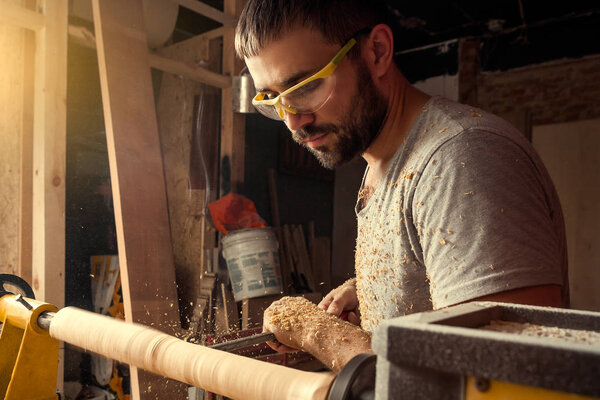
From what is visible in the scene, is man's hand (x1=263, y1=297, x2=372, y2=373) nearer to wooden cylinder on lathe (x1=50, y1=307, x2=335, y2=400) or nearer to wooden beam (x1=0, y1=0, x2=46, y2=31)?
wooden cylinder on lathe (x1=50, y1=307, x2=335, y2=400)

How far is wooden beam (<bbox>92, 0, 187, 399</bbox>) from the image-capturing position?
2.13 meters

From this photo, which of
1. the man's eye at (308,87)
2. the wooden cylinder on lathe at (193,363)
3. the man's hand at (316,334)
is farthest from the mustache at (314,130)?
the wooden cylinder on lathe at (193,363)

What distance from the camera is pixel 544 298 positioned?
0.92 metres

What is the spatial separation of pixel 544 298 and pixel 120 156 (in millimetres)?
1903

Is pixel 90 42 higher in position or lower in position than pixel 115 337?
higher

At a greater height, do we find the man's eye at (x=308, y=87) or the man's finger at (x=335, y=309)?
the man's eye at (x=308, y=87)

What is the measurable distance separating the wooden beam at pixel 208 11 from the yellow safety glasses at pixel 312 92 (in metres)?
1.84

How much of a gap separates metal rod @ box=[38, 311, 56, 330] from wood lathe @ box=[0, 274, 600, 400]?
2.5 inches

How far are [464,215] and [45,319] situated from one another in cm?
103

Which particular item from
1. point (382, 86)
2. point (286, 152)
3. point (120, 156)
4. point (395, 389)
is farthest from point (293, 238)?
point (395, 389)

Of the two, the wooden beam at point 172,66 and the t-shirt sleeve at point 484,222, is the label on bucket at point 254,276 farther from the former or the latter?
the t-shirt sleeve at point 484,222

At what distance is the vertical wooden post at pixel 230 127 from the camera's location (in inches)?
125

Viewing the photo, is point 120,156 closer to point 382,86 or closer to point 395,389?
point 382,86

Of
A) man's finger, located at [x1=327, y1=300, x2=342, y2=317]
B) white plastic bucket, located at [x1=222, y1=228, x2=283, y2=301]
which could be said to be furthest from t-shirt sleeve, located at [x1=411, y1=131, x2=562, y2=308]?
white plastic bucket, located at [x1=222, y1=228, x2=283, y2=301]
